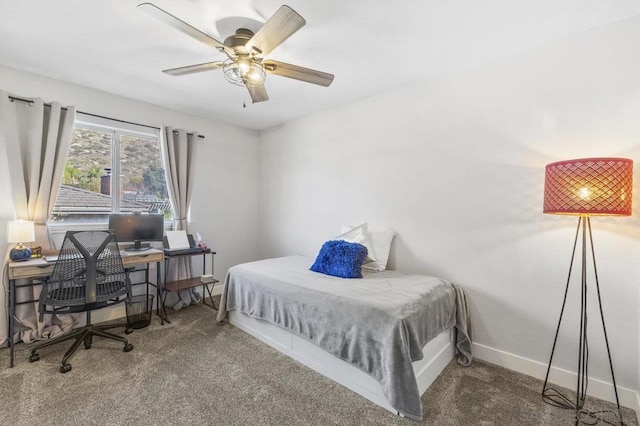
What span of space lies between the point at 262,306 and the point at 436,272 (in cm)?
166

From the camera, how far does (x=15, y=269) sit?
7.57 ft

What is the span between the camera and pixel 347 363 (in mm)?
2059

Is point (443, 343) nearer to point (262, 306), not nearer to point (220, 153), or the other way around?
point (262, 306)

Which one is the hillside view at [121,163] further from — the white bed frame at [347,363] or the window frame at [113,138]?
the white bed frame at [347,363]

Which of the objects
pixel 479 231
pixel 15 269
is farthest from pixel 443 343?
pixel 15 269

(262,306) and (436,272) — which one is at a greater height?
(436,272)

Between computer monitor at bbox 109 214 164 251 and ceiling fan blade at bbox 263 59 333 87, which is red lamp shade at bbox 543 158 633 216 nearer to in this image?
ceiling fan blade at bbox 263 59 333 87

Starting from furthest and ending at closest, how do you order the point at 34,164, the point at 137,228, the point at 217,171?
the point at 217,171 < the point at 137,228 < the point at 34,164

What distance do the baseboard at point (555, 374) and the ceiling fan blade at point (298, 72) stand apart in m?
2.52

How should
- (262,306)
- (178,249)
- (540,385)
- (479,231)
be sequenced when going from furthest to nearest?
(178,249)
(262,306)
(479,231)
(540,385)

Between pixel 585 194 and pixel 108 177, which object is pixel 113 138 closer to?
pixel 108 177

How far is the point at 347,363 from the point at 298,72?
2.11 meters

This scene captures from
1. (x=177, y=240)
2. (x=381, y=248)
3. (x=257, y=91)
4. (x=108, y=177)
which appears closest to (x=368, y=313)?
(x=381, y=248)

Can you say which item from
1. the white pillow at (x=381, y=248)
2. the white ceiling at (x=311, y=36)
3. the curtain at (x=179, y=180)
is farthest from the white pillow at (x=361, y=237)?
the curtain at (x=179, y=180)
